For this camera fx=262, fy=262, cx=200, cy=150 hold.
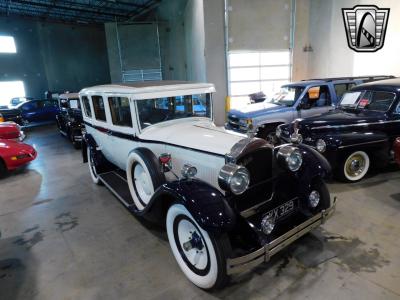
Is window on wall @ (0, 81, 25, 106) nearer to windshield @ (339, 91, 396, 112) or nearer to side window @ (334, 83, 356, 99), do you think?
side window @ (334, 83, 356, 99)

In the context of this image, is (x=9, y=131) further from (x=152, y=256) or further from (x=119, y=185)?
(x=152, y=256)

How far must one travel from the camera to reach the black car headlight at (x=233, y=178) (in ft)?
6.85

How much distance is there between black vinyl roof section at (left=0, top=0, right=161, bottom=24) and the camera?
13859 mm

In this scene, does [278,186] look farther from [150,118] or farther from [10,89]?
[10,89]

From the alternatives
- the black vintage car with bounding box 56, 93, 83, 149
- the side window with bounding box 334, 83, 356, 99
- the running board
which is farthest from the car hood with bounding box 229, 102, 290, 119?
the black vintage car with bounding box 56, 93, 83, 149

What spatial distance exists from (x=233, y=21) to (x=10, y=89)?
15.0 meters

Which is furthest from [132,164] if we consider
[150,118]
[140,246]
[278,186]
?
[278,186]

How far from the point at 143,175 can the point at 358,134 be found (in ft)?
10.9

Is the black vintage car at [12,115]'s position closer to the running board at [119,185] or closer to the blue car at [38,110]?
the blue car at [38,110]

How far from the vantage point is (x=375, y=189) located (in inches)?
152

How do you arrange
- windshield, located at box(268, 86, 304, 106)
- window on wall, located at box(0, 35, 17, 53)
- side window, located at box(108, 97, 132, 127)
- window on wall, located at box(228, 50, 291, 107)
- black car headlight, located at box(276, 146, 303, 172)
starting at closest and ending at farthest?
black car headlight, located at box(276, 146, 303, 172) < side window, located at box(108, 97, 132, 127) < windshield, located at box(268, 86, 304, 106) < window on wall, located at box(228, 50, 291, 107) < window on wall, located at box(0, 35, 17, 53)

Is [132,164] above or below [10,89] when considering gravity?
below

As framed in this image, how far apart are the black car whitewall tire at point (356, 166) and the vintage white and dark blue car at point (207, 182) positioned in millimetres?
1647

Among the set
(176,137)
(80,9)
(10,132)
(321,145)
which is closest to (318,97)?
(321,145)
